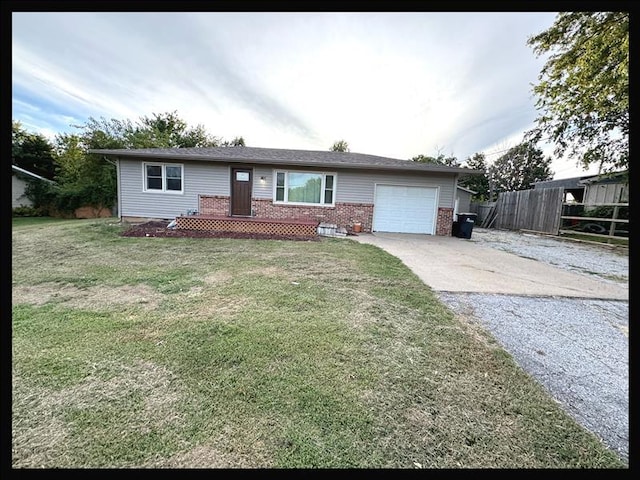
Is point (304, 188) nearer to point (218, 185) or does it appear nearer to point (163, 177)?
point (218, 185)

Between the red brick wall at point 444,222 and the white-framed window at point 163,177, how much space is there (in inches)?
408

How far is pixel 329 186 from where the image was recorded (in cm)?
1106

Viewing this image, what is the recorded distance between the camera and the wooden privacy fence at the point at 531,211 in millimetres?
12680

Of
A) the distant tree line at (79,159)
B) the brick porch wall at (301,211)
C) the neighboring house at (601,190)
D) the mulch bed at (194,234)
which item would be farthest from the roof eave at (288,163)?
the neighboring house at (601,190)

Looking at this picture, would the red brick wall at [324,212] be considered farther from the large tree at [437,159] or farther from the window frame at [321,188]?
the large tree at [437,159]

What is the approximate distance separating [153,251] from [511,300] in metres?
7.07

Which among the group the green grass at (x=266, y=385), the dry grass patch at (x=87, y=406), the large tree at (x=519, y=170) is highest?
the large tree at (x=519, y=170)

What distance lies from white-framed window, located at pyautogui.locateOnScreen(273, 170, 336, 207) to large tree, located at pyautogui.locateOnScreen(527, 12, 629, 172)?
7048 millimetres

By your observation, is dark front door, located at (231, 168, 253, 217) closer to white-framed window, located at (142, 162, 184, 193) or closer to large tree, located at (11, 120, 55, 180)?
white-framed window, located at (142, 162, 184, 193)

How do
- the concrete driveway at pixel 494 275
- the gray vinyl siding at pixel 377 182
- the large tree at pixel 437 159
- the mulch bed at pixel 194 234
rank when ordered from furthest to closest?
the large tree at pixel 437 159
the gray vinyl siding at pixel 377 182
the mulch bed at pixel 194 234
the concrete driveway at pixel 494 275

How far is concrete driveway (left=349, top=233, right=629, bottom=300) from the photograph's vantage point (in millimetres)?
4523

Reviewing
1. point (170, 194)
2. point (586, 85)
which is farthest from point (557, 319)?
point (170, 194)

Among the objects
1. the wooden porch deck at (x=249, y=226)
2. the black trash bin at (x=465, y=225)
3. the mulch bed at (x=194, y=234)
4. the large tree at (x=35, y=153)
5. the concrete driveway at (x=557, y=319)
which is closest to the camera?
the concrete driveway at (x=557, y=319)

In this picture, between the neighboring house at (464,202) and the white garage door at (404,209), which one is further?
the neighboring house at (464,202)
